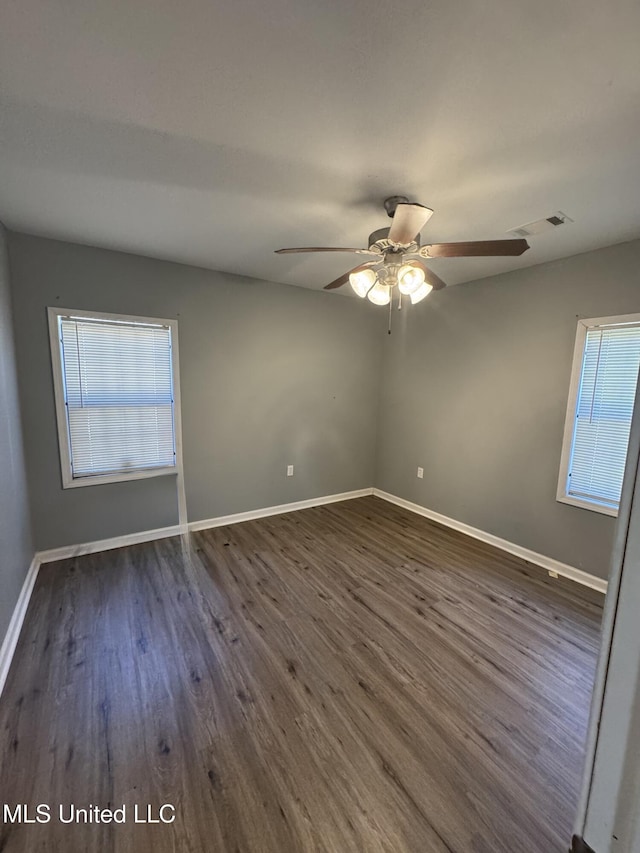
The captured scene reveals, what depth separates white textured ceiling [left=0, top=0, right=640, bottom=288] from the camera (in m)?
1.03

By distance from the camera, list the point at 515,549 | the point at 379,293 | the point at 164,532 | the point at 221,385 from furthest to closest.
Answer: the point at 221,385 < the point at 164,532 < the point at 515,549 < the point at 379,293

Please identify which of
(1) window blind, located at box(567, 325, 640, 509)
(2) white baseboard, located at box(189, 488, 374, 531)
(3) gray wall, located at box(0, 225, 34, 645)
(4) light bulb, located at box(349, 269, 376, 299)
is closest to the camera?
(3) gray wall, located at box(0, 225, 34, 645)

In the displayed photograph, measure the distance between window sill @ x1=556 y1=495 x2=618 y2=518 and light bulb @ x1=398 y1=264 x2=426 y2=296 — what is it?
211 cm

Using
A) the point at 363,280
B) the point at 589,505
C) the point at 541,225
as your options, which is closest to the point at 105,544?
the point at 363,280

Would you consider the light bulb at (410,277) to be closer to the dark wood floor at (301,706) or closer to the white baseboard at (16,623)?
the dark wood floor at (301,706)

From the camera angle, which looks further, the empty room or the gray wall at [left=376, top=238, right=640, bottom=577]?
the gray wall at [left=376, top=238, right=640, bottom=577]

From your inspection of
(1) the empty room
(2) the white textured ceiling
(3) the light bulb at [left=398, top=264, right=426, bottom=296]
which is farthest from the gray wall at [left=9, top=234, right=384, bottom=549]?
(3) the light bulb at [left=398, top=264, right=426, bottom=296]

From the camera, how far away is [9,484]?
6.84 ft

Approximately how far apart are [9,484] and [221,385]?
5.81 ft

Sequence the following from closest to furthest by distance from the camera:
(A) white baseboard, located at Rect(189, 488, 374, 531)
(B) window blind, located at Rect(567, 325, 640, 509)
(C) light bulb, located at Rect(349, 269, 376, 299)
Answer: (C) light bulb, located at Rect(349, 269, 376, 299), (B) window blind, located at Rect(567, 325, 640, 509), (A) white baseboard, located at Rect(189, 488, 374, 531)

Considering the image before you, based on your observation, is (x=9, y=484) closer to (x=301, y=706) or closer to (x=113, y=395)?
(x=113, y=395)

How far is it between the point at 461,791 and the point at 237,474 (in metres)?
2.85

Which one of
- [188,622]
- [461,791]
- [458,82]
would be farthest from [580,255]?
[188,622]

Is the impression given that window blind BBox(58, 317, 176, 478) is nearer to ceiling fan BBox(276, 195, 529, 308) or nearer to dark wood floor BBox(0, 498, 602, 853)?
dark wood floor BBox(0, 498, 602, 853)
